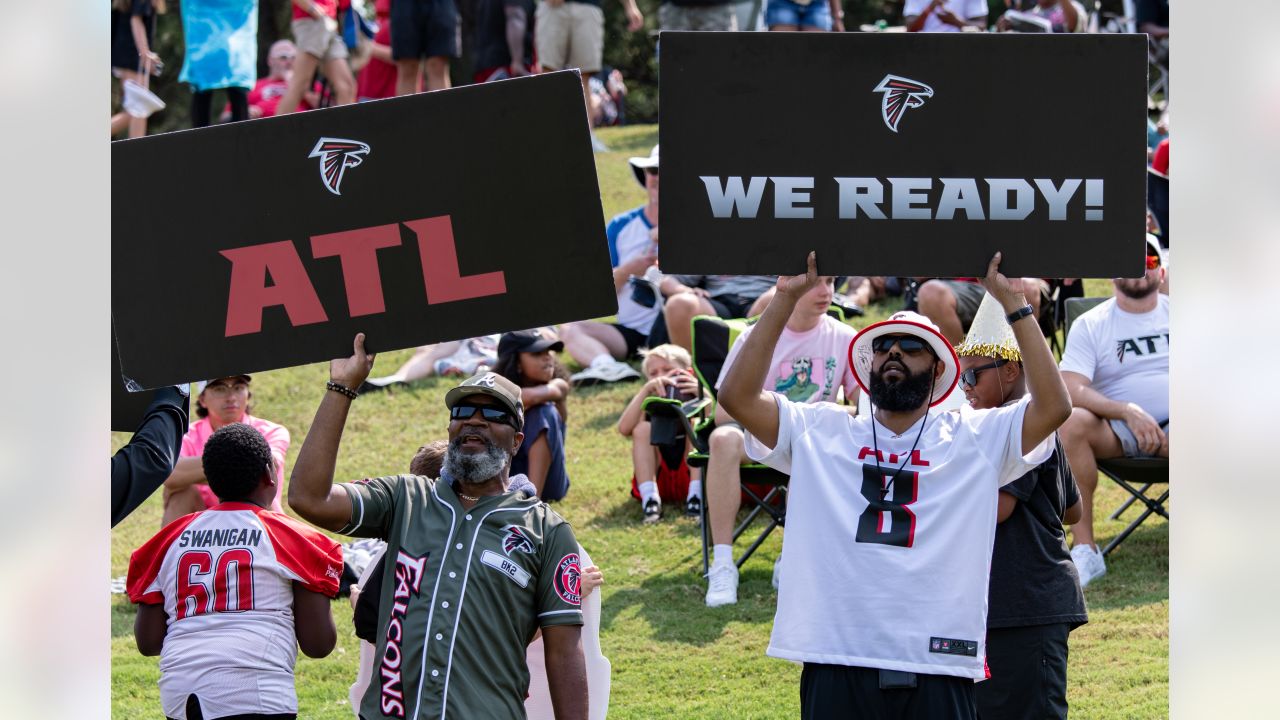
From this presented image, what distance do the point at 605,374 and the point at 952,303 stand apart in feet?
9.69

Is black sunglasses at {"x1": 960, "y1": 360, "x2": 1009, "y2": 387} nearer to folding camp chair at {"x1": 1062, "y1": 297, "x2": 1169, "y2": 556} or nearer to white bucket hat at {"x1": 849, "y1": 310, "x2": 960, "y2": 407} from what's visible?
white bucket hat at {"x1": 849, "y1": 310, "x2": 960, "y2": 407}

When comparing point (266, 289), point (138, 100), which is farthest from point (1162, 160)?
point (266, 289)

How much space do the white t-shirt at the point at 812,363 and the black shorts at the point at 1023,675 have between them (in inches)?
124

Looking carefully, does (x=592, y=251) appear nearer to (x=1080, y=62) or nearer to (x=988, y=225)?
(x=988, y=225)

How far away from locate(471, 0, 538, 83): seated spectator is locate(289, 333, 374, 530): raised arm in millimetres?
12184

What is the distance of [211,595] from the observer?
499 cm

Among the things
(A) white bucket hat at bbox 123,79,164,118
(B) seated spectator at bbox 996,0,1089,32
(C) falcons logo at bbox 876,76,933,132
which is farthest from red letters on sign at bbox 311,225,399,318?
(B) seated spectator at bbox 996,0,1089,32

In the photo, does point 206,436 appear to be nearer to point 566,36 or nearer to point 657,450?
point 657,450

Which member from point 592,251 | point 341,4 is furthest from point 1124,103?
point 341,4

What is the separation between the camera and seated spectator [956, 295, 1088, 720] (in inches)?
199

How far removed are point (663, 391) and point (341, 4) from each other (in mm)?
9483

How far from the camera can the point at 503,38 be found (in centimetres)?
1662

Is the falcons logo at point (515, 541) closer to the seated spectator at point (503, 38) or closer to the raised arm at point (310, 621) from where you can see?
the raised arm at point (310, 621)

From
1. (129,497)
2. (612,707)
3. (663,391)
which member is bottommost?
(612,707)
